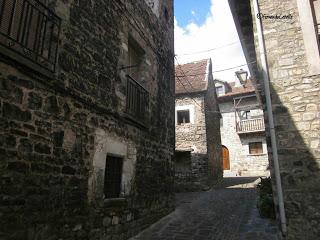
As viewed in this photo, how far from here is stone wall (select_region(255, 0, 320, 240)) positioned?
453cm

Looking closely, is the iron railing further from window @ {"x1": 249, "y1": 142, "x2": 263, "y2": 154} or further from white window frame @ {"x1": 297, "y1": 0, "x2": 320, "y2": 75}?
window @ {"x1": 249, "y1": 142, "x2": 263, "y2": 154}

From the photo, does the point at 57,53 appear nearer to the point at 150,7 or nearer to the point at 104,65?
the point at 104,65

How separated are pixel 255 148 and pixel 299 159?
654 inches

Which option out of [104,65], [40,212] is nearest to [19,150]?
[40,212]

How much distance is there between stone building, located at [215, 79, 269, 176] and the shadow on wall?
50.1 ft

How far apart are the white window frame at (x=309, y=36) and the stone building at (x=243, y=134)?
587 inches

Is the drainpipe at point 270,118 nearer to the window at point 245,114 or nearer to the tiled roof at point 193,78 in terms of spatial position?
the tiled roof at point 193,78

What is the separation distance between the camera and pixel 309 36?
5.15 m

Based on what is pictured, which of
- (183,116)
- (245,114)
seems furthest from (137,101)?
(245,114)

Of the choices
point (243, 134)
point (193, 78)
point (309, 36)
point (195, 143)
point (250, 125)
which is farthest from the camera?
point (243, 134)

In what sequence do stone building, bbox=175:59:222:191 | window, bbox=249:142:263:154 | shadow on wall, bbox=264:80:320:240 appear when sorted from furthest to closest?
window, bbox=249:142:263:154, stone building, bbox=175:59:222:191, shadow on wall, bbox=264:80:320:240

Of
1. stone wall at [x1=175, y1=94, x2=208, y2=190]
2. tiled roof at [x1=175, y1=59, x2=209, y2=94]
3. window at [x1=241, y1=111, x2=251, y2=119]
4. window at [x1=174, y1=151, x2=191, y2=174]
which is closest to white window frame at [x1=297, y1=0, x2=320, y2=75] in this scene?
tiled roof at [x1=175, y1=59, x2=209, y2=94]

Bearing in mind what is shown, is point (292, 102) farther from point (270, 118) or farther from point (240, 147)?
point (240, 147)

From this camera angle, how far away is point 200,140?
13.8 metres
